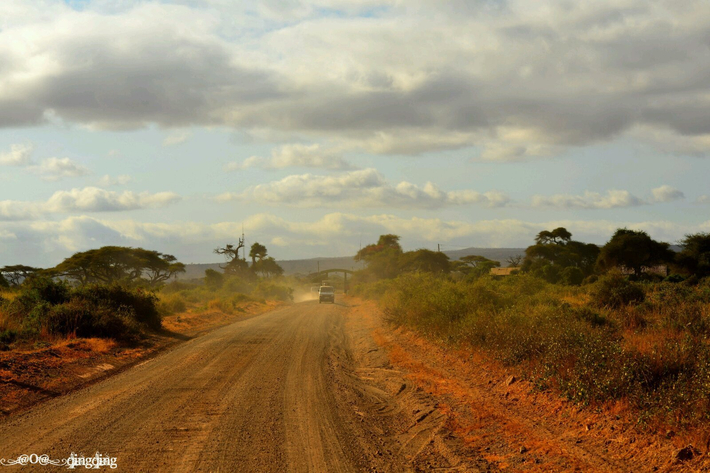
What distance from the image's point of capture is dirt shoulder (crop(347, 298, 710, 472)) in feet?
21.8

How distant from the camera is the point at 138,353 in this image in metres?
17.2

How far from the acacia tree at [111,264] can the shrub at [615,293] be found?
140 ft

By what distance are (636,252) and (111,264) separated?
52.1m

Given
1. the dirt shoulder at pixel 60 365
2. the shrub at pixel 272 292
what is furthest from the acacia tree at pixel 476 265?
the dirt shoulder at pixel 60 365

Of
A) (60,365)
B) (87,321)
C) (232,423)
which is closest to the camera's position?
(232,423)

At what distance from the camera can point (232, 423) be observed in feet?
27.5

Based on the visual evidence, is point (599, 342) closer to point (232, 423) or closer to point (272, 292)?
point (232, 423)

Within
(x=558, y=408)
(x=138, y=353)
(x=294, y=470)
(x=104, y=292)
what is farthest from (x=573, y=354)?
(x=104, y=292)

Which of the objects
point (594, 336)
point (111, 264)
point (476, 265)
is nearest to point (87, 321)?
point (594, 336)

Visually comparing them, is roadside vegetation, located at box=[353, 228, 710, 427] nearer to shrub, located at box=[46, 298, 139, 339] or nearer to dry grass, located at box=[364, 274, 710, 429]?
dry grass, located at box=[364, 274, 710, 429]

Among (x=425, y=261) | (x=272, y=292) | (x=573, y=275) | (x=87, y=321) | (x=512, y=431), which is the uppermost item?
(x=425, y=261)

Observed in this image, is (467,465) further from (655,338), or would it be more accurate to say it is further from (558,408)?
(655,338)

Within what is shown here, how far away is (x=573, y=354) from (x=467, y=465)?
13.5ft

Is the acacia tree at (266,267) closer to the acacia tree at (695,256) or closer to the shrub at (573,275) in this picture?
the shrub at (573,275)
